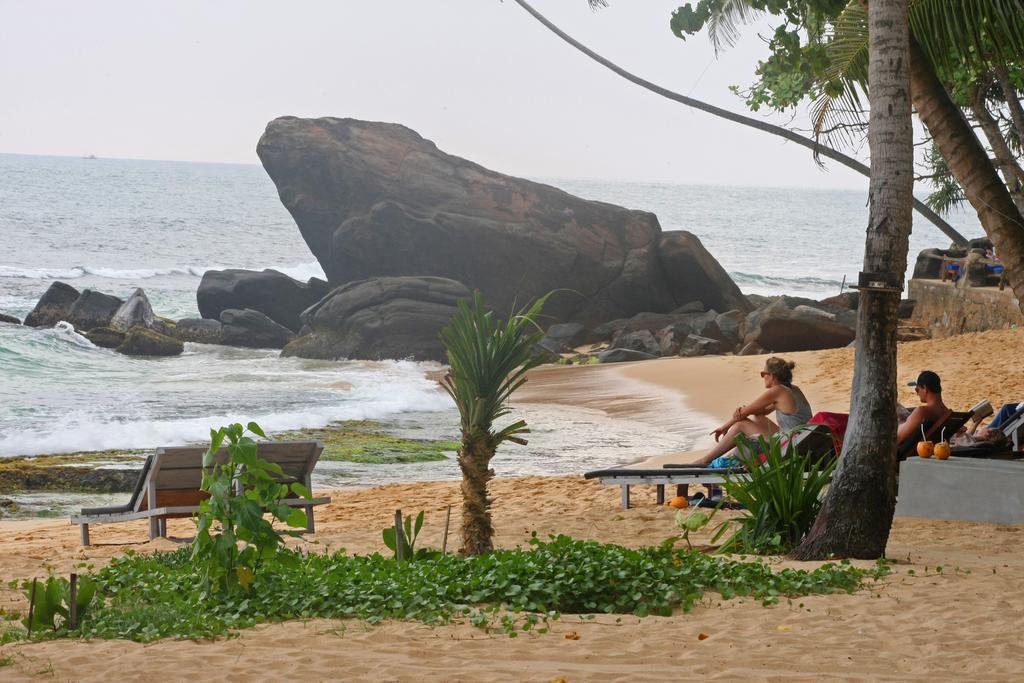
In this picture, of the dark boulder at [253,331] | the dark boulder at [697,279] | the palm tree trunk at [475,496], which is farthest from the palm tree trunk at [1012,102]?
the dark boulder at [253,331]

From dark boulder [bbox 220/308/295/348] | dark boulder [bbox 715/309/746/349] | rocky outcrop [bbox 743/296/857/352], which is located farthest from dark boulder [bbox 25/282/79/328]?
rocky outcrop [bbox 743/296/857/352]

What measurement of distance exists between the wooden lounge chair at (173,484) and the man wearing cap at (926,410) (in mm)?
4340

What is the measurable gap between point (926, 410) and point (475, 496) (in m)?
3.64

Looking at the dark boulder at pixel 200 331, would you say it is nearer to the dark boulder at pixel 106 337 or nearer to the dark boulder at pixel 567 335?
the dark boulder at pixel 106 337

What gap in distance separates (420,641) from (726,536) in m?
3.68

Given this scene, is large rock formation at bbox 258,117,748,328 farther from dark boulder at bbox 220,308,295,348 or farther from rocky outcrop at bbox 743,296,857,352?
rocky outcrop at bbox 743,296,857,352

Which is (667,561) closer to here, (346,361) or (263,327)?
(346,361)

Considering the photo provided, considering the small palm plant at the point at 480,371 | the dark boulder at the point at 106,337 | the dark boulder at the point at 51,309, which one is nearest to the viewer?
the small palm plant at the point at 480,371

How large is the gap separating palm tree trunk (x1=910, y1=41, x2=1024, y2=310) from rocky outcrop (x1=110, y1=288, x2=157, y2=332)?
29.0 meters

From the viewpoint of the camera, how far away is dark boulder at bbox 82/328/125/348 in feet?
109

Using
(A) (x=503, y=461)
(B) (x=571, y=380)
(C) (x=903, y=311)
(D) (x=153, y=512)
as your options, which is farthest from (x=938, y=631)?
(C) (x=903, y=311)

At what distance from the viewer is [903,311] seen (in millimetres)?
26016

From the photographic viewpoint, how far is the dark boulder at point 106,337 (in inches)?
1304

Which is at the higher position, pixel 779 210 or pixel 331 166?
pixel 779 210
